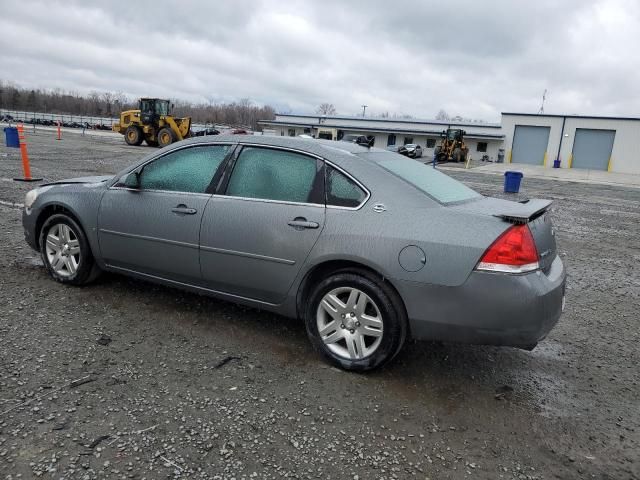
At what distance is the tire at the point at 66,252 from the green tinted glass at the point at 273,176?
164 cm

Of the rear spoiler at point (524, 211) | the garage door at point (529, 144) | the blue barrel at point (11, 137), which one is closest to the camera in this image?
the rear spoiler at point (524, 211)

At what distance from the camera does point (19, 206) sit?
8.16 metres

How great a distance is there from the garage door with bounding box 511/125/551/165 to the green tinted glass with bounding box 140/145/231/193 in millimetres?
43776

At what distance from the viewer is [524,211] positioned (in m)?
3.18

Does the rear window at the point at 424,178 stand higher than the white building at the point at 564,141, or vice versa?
the white building at the point at 564,141

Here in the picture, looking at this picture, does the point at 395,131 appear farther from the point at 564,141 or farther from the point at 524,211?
the point at 524,211

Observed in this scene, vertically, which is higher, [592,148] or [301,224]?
[592,148]

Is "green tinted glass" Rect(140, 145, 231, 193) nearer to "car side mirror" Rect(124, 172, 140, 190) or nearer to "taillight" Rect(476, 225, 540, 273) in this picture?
"car side mirror" Rect(124, 172, 140, 190)

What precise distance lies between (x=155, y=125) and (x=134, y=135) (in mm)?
1448

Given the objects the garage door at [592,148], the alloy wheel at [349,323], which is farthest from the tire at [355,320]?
the garage door at [592,148]

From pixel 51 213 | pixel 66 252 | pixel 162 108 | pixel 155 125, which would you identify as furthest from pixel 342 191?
pixel 162 108

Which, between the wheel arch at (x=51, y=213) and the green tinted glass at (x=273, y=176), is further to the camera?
the wheel arch at (x=51, y=213)

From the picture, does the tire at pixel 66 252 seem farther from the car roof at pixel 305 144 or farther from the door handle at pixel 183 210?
the car roof at pixel 305 144

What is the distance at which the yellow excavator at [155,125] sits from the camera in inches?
1158
